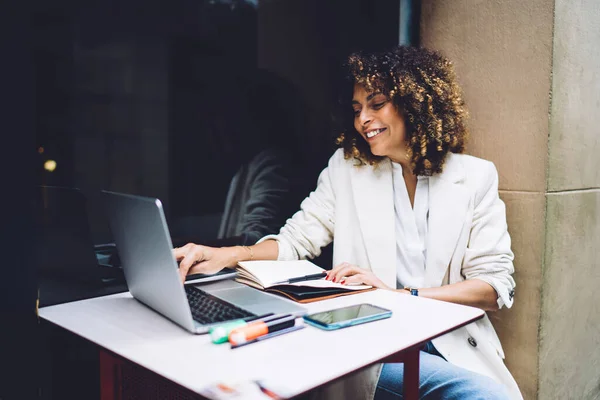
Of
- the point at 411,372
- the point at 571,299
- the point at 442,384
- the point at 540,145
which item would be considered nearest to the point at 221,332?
the point at 411,372

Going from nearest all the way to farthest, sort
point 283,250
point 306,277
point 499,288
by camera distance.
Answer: point 306,277, point 499,288, point 283,250

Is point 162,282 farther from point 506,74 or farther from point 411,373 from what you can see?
point 506,74

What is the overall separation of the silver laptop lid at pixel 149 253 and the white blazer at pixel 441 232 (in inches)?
28.7

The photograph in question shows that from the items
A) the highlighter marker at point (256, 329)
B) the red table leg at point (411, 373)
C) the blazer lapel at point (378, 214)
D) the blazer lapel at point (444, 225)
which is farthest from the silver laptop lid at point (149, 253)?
the blazer lapel at point (444, 225)

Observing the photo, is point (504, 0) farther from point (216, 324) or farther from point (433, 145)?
point (216, 324)

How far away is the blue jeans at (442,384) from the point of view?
1.47 m

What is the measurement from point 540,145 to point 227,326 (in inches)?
60.8

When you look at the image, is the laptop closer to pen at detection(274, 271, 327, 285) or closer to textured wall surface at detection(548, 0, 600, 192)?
pen at detection(274, 271, 327, 285)

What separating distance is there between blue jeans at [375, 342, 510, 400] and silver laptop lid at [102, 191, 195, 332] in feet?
2.44

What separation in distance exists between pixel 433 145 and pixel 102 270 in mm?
1382

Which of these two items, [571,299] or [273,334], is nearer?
[273,334]

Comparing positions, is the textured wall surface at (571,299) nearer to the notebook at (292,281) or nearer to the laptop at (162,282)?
the notebook at (292,281)

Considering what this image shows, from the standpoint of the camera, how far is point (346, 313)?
1300 mm

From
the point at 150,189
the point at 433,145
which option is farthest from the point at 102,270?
the point at 433,145
